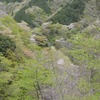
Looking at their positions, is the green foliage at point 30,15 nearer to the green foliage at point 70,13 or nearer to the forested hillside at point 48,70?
the green foliage at point 70,13

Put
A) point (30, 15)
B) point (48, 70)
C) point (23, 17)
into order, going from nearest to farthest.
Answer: point (48, 70) → point (30, 15) → point (23, 17)

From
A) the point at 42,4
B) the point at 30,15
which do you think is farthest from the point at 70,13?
the point at 42,4

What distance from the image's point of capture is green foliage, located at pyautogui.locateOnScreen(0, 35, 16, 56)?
111 feet

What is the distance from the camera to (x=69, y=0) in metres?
82.8

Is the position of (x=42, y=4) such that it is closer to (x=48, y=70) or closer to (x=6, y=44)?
(x=6, y=44)

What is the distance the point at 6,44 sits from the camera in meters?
34.2

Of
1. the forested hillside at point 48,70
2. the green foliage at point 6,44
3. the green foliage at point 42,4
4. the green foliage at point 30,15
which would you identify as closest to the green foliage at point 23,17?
the green foliage at point 30,15

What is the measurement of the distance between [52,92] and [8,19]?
20.3 meters

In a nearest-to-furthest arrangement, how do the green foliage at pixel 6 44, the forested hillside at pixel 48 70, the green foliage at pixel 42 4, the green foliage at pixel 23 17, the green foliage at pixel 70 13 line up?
the forested hillside at pixel 48 70, the green foliage at pixel 6 44, the green foliage at pixel 70 13, the green foliage at pixel 23 17, the green foliage at pixel 42 4

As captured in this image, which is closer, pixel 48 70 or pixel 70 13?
pixel 48 70

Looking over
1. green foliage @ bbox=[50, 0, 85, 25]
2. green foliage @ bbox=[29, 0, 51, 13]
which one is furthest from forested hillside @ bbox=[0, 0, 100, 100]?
green foliage @ bbox=[29, 0, 51, 13]

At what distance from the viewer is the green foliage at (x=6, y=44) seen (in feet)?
111

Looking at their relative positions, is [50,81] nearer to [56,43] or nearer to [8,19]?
[8,19]

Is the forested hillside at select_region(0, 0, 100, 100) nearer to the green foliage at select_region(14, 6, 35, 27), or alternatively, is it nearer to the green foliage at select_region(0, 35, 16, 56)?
the green foliage at select_region(0, 35, 16, 56)
